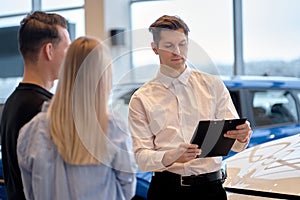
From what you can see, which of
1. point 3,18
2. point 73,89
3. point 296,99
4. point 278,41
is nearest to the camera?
point 73,89

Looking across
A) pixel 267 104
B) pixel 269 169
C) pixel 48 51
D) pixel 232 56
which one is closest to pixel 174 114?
pixel 269 169

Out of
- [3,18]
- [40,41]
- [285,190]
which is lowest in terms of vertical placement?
[285,190]

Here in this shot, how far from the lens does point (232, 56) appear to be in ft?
19.8

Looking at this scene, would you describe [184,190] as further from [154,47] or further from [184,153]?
[154,47]

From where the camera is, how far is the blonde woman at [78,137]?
4.80 ft

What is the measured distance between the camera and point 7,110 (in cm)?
162

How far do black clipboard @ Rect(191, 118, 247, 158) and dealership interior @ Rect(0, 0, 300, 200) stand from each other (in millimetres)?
226

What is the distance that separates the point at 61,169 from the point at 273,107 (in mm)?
→ 2946

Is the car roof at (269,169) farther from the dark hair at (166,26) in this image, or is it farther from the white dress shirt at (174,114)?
the dark hair at (166,26)

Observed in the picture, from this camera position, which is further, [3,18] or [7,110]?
[3,18]

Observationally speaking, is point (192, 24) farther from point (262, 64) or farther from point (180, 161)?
point (180, 161)

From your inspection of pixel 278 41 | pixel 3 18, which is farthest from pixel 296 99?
pixel 3 18

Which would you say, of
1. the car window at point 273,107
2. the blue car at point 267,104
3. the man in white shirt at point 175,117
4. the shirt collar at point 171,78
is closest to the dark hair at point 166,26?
the man in white shirt at point 175,117

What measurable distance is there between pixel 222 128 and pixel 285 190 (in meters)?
0.33
